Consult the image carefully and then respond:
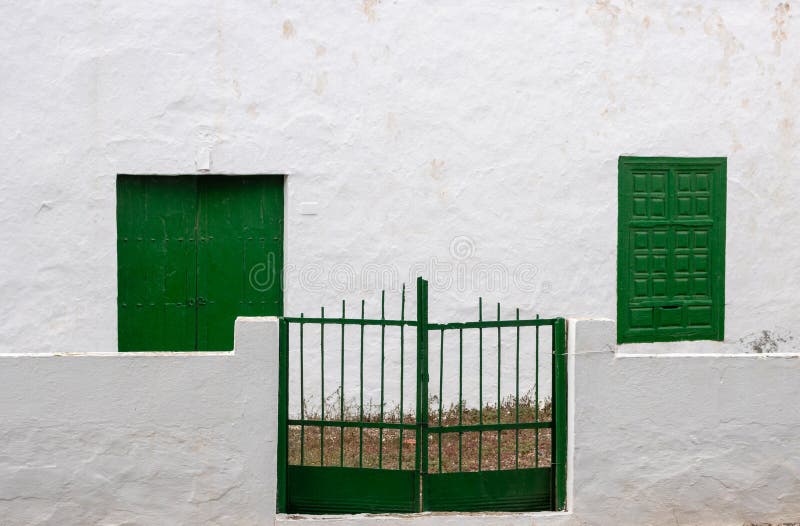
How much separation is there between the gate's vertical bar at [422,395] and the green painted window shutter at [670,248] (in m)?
3.14

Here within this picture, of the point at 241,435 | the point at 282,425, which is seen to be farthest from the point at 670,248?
the point at 241,435

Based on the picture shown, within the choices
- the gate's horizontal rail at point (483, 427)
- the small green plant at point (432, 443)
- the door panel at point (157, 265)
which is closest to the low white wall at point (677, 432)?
the gate's horizontal rail at point (483, 427)

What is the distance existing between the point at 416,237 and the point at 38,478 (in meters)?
3.57

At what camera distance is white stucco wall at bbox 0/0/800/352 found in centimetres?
773

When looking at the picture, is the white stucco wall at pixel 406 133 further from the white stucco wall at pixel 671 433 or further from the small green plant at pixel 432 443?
the white stucco wall at pixel 671 433

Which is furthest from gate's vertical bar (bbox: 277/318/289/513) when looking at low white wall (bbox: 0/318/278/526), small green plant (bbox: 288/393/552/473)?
small green plant (bbox: 288/393/552/473)

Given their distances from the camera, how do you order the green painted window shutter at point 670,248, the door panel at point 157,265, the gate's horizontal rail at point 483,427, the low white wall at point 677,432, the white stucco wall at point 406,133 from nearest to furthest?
the gate's horizontal rail at point 483,427 < the low white wall at point 677,432 < the white stucco wall at point 406,133 < the door panel at point 157,265 < the green painted window shutter at point 670,248

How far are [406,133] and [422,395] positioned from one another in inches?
116

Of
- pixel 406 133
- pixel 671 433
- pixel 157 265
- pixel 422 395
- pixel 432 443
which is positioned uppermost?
pixel 406 133

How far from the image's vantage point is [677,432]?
5703 mm

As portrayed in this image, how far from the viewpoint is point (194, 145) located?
779cm

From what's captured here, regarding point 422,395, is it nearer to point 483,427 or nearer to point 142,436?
point 483,427

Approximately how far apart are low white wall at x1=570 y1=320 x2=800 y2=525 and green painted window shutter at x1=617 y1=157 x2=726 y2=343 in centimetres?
256

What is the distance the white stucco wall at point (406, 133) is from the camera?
7730mm
